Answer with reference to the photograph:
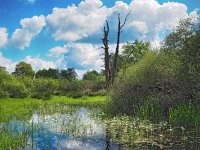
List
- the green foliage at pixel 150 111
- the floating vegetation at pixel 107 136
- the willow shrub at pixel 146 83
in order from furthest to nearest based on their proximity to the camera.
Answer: the willow shrub at pixel 146 83 → the green foliage at pixel 150 111 → the floating vegetation at pixel 107 136

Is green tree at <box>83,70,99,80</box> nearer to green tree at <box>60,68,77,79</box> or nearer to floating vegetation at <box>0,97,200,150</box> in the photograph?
green tree at <box>60,68,77,79</box>

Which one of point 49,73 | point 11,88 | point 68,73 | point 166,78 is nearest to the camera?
point 166,78

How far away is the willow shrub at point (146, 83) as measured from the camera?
2806 cm

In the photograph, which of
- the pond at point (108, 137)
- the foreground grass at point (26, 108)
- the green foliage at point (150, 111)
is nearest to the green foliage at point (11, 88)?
the foreground grass at point (26, 108)

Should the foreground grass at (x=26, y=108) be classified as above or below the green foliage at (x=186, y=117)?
above

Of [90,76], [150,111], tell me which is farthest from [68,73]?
[150,111]

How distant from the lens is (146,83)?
29.2 m

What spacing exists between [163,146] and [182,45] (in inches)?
531

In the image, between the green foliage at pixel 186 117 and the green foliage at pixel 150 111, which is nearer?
the green foliage at pixel 186 117

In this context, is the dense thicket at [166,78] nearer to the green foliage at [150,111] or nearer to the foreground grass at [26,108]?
the green foliage at [150,111]

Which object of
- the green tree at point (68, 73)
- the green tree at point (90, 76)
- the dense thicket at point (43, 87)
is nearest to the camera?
the dense thicket at point (43, 87)

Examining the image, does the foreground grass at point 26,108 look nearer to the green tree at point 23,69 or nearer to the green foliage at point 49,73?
the green tree at point 23,69

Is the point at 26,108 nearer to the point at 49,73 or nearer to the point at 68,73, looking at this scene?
the point at 49,73

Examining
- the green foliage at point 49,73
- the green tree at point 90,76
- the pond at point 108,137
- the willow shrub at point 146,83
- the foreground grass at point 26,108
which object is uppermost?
the green foliage at point 49,73
